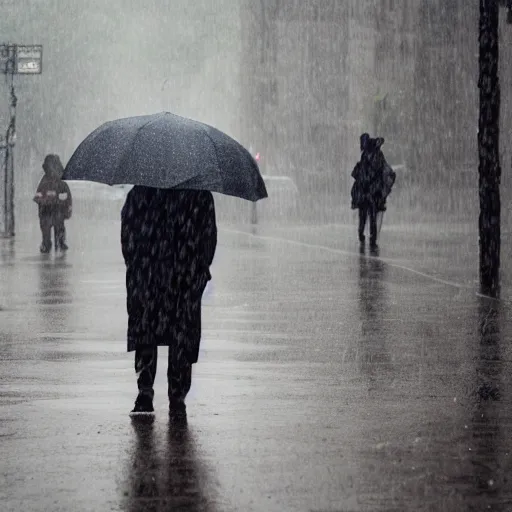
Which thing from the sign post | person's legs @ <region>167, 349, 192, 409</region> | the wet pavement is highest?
the sign post

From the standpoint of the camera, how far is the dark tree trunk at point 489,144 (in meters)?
16.2

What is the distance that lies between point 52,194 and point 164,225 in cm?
1698

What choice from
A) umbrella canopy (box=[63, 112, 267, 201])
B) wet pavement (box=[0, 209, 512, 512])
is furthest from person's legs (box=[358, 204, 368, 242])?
umbrella canopy (box=[63, 112, 267, 201])

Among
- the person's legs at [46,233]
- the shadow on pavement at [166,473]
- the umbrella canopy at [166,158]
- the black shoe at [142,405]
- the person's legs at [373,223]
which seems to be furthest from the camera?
the person's legs at [373,223]

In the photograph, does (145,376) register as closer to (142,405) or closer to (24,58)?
(142,405)

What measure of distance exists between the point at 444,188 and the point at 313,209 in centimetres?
722

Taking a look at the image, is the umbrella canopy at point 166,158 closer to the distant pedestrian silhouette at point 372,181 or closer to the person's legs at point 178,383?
the person's legs at point 178,383

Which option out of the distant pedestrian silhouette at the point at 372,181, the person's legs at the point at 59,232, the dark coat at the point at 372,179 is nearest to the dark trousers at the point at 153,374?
the person's legs at the point at 59,232

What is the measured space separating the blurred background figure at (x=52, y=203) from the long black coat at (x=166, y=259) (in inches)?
646

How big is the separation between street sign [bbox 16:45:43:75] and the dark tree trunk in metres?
18.4

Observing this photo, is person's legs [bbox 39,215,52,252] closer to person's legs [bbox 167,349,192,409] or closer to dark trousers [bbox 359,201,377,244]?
dark trousers [bbox 359,201,377,244]

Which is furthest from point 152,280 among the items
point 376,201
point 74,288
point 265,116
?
point 265,116

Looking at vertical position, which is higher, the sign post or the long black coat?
the sign post

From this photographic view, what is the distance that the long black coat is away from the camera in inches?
333
